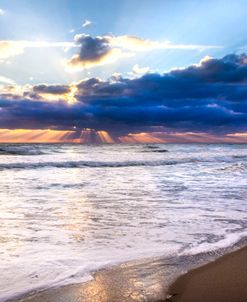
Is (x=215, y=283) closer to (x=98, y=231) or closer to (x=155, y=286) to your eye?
(x=155, y=286)

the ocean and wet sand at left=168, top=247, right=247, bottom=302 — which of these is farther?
the ocean

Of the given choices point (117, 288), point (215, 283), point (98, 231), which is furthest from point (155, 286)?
point (98, 231)

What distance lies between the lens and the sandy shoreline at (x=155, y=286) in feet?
12.2

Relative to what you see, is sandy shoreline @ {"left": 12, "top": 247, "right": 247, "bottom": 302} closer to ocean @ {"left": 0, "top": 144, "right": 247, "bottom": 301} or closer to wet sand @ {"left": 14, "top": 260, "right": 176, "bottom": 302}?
wet sand @ {"left": 14, "top": 260, "right": 176, "bottom": 302}

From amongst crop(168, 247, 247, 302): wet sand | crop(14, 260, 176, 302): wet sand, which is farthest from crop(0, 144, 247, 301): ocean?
crop(168, 247, 247, 302): wet sand

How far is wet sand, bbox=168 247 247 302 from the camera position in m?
3.71

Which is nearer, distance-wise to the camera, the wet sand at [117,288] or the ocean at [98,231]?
the wet sand at [117,288]

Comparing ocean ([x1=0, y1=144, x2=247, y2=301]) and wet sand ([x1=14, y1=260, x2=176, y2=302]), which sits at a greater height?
wet sand ([x1=14, y1=260, x2=176, y2=302])

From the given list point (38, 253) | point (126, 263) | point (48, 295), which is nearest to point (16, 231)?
point (38, 253)

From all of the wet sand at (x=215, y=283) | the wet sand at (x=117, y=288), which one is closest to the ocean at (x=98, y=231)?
the wet sand at (x=117, y=288)

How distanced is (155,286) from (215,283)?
0.63m

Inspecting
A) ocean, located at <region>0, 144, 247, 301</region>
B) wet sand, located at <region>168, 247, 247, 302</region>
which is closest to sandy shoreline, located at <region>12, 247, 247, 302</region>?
wet sand, located at <region>168, 247, 247, 302</region>

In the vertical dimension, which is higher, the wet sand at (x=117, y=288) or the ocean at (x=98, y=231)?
the wet sand at (x=117, y=288)

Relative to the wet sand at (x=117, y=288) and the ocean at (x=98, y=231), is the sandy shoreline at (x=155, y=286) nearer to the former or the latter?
the wet sand at (x=117, y=288)
